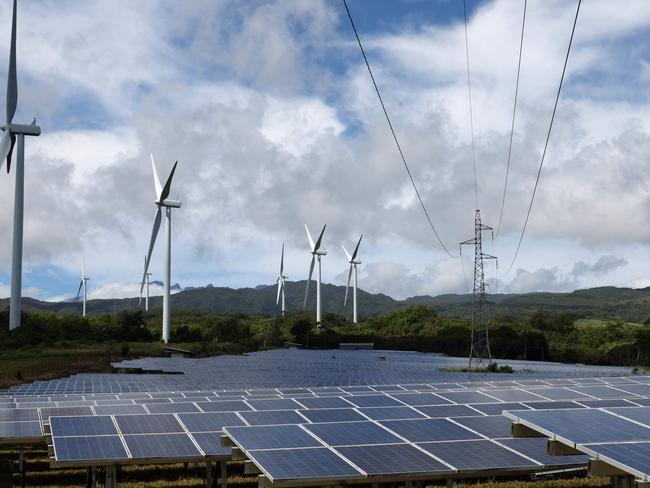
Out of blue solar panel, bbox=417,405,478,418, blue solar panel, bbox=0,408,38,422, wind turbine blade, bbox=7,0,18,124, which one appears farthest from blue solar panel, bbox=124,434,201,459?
wind turbine blade, bbox=7,0,18,124

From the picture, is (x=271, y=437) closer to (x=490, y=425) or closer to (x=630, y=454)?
(x=490, y=425)

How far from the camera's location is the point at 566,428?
48.5 ft

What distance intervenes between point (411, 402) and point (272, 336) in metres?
136

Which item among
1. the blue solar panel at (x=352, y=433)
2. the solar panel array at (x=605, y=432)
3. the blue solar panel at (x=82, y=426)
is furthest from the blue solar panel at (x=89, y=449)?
the solar panel array at (x=605, y=432)

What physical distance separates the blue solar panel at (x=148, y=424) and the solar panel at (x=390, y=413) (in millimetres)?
4686

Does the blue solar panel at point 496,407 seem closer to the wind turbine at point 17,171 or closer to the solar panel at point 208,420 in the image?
the solar panel at point 208,420

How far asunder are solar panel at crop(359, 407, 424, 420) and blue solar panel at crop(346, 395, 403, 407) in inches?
35.3

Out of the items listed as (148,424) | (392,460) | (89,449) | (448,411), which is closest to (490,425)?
(448,411)

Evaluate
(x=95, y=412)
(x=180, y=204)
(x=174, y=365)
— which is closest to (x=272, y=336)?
(x=180, y=204)

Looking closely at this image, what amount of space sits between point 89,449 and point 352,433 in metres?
5.73

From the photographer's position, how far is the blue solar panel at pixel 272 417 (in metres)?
19.1

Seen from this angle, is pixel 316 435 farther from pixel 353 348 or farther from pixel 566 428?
pixel 353 348

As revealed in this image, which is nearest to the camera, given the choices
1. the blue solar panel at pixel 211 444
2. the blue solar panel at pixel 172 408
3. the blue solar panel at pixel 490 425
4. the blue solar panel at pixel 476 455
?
the blue solar panel at pixel 476 455

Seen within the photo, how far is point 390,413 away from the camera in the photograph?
20.5m
